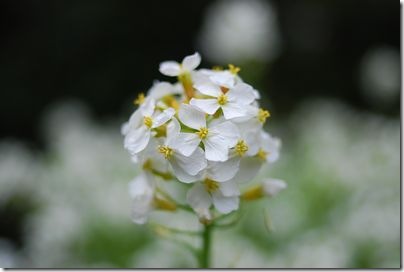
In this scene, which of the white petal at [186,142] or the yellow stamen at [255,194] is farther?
the yellow stamen at [255,194]

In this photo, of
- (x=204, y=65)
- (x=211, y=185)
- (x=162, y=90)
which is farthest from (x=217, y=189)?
(x=204, y=65)

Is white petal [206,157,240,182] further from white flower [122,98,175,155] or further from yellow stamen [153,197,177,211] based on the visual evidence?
yellow stamen [153,197,177,211]

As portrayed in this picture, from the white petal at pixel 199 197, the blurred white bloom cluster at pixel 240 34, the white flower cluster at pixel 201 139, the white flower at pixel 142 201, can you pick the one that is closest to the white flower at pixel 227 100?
the white flower cluster at pixel 201 139

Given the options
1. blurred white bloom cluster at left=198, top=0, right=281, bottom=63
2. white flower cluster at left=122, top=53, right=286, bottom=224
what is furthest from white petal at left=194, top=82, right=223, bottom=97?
blurred white bloom cluster at left=198, top=0, right=281, bottom=63

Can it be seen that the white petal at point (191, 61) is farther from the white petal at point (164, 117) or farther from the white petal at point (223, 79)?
the white petal at point (164, 117)

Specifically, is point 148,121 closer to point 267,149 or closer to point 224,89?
point 224,89

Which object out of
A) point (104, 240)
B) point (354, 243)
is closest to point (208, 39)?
point (104, 240)

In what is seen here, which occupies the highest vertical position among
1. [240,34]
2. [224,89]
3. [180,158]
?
[224,89]
